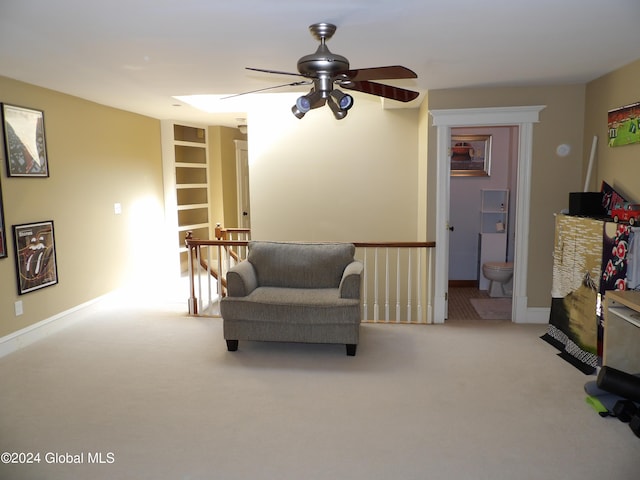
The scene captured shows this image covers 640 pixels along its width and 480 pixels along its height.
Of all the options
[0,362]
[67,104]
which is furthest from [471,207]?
[0,362]

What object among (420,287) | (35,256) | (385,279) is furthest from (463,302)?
(35,256)

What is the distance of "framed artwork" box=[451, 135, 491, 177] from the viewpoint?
256 inches

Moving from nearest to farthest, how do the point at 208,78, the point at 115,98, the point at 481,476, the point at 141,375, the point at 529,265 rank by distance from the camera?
the point at 481,476
the point at 141,375
the point at 208,78
the point at 529,265
the point at 115,98

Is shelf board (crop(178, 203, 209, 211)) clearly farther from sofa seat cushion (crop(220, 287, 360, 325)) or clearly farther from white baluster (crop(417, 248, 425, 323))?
white baluster (crop(417, 248, 425, 323))

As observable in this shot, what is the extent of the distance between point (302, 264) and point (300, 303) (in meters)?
0.59

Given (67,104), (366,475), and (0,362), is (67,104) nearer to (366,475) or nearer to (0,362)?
(0,362)

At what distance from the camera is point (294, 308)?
3.86 meters

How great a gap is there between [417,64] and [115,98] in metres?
3.28

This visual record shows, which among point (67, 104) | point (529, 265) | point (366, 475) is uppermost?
point (67, 104)

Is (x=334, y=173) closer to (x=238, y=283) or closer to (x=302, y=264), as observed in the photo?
(x=302, y=264)

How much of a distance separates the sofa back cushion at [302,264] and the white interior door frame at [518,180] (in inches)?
38.9

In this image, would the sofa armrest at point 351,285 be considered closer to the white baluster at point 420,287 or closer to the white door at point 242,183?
the white baluster at point 420,287

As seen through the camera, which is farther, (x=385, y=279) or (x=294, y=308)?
(x=385, y=279)

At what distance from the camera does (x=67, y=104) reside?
190 inches
